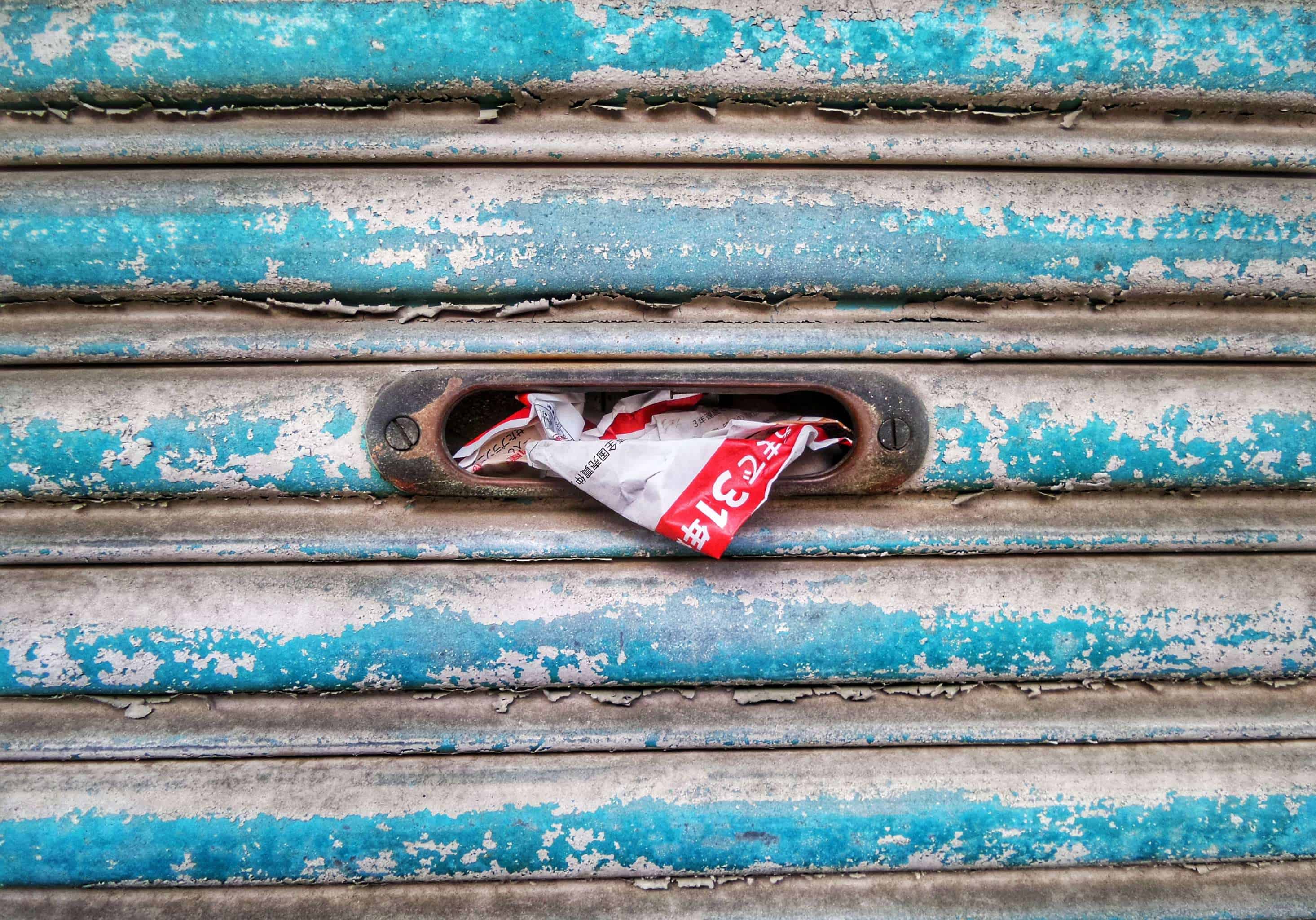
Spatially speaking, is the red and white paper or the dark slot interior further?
the dark slot interior

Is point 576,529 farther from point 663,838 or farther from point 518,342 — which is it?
point 663,838

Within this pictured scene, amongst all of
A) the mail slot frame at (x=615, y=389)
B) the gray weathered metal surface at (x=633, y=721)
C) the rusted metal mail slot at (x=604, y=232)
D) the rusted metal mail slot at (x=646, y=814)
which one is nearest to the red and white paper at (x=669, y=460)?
the mail slot frame at (x=615, y=389)

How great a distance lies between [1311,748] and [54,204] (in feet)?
7.55

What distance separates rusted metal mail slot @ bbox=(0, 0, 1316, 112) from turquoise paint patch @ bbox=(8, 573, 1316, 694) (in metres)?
0.81

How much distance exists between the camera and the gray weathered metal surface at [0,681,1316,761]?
3.70 ft

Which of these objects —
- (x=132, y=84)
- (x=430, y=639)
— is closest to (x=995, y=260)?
(x=430, y=639)

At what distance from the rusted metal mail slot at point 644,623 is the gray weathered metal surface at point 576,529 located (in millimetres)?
30

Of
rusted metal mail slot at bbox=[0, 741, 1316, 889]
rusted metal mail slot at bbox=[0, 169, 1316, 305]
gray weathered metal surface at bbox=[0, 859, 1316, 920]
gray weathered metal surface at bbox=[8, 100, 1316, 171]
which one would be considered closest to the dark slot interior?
rusted metal mail slot at bbox=[0, 169, 1316, 305]

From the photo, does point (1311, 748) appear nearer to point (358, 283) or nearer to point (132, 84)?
point (358, 283)

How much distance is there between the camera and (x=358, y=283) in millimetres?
1098

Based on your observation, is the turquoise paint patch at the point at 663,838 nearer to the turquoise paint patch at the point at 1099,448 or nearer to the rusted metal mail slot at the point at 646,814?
the rusted metal mail slot at the point at 646,814

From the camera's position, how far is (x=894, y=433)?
1.11m

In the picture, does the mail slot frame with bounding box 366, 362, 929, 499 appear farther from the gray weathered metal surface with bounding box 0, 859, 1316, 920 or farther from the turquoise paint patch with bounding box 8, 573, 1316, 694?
the gray weathered metal surface with bounding box 0, 859, 1316, 920

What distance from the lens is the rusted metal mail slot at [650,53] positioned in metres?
1.05
